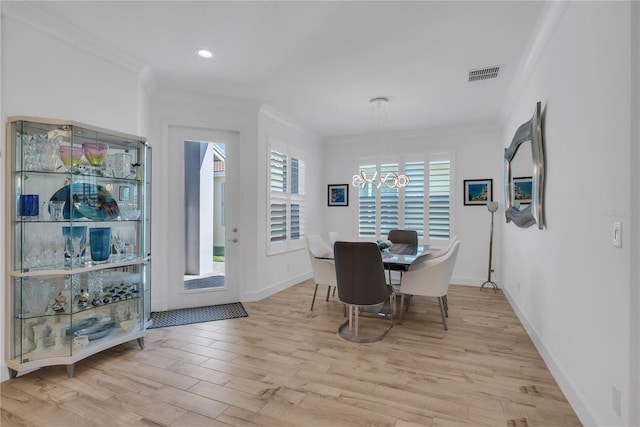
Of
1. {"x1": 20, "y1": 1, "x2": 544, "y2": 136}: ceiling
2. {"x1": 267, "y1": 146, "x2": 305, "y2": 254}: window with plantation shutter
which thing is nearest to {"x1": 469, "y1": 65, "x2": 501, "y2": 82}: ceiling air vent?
{"x1": 20, "y1": 1, "x2": 544, "y2": 136}: ceiling

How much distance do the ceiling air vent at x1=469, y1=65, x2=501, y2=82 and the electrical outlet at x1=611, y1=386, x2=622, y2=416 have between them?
9.61 ft

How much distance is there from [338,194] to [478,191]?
2501 mm

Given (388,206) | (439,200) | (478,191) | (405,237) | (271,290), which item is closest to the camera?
(271,290)

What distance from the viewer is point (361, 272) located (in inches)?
115

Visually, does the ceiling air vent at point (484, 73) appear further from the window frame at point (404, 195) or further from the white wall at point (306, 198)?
the white wall at point (306, 198)

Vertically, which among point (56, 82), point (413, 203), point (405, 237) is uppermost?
point (56, 82)

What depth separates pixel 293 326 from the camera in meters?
3.47

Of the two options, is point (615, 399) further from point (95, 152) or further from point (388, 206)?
point (388, 206)

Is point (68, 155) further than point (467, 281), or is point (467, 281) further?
point (467, 281)

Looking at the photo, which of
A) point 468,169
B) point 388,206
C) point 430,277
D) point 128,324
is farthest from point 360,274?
point 468,169

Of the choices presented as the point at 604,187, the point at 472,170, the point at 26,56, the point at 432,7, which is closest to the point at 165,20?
the point at 26,56

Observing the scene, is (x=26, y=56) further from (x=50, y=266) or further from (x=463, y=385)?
(x=463, y=385)

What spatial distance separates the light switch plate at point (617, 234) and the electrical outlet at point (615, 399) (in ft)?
2.24

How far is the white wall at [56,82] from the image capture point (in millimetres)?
2354
